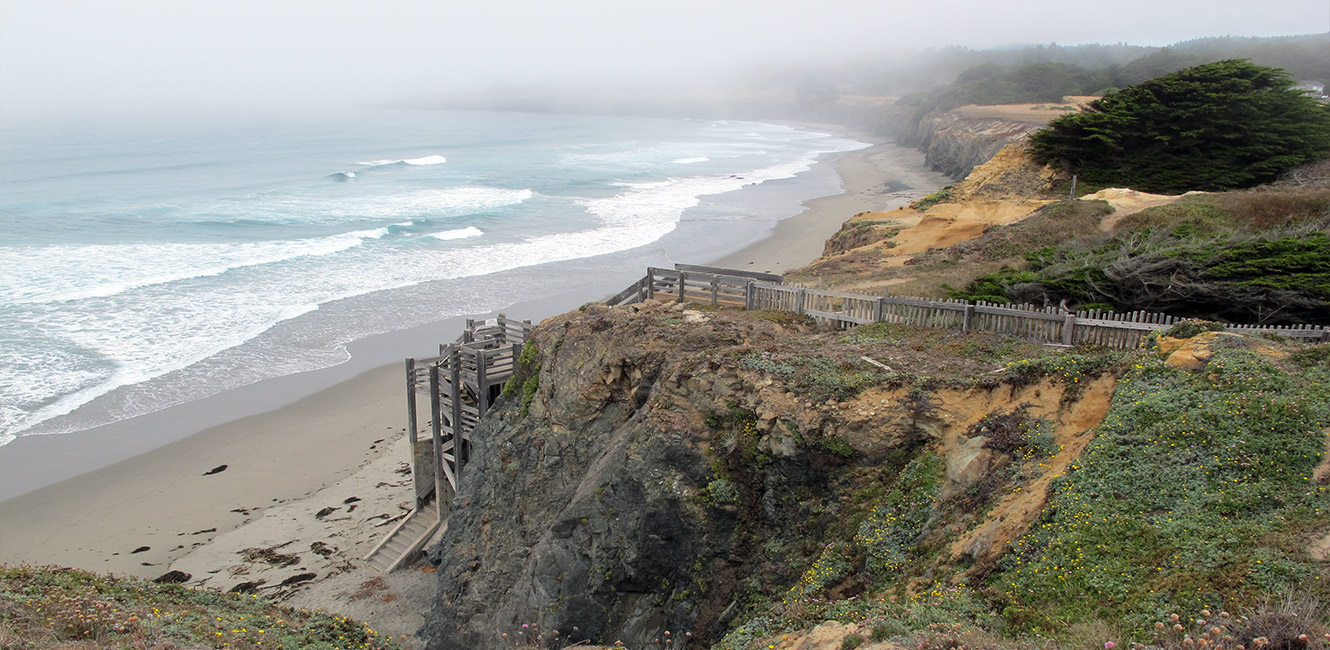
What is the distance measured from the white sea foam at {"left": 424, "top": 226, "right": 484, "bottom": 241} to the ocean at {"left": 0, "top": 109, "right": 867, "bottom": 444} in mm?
205

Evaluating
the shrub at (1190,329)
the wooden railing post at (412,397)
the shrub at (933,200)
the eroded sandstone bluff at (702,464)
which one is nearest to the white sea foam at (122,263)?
the wooden railing post at (412,397)

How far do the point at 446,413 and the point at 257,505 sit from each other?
572cm

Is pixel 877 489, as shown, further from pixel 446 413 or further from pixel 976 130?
pixel 976 130

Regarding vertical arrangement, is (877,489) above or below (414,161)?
below

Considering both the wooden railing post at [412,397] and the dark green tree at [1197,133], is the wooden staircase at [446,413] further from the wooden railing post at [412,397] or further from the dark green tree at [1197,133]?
the dark green tree at [1197,133]

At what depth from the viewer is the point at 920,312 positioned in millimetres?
12688

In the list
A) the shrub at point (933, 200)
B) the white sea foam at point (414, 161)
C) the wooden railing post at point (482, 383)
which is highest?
the white sea foam at point (414, 161)

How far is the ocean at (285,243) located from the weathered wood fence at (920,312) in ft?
47.7

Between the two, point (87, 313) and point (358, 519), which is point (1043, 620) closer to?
point (358, 519)

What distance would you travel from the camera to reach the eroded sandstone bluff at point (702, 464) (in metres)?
9.49

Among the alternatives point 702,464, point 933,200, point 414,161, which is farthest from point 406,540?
point 414,161

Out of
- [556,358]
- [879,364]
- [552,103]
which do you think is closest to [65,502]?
[556,358]

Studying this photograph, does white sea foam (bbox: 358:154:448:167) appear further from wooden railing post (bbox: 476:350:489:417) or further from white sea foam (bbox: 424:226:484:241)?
wooden railing post (bbox: 476:350:489:417)

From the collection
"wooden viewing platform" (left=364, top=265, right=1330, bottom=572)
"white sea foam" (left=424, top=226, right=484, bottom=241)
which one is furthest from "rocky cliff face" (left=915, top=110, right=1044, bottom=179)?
"wooden viewing platform" (left=364, top=265, right=1330, bottom=572)
